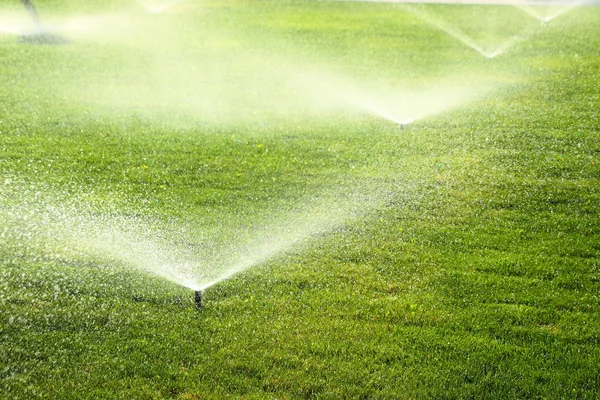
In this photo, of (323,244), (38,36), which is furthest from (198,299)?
(38,36)

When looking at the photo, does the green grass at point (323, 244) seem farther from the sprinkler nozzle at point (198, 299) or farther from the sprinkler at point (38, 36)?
the sprinkler at point (38, 36)

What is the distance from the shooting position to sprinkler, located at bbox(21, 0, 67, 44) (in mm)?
14021

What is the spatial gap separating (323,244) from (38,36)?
11.0 metres

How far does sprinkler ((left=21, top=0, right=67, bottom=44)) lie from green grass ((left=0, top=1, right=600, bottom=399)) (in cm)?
183

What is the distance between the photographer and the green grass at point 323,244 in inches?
188

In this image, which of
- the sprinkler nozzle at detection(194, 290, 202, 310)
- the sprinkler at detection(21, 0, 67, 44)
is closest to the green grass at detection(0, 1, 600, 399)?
the sprinkler nozzle at detection(194, 290, 202, 310)

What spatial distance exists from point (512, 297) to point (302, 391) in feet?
7.28

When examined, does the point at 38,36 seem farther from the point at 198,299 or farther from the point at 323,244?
the point at 198,299

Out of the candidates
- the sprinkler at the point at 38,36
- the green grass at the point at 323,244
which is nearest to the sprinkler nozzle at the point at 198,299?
the green grass at the point at 323,244

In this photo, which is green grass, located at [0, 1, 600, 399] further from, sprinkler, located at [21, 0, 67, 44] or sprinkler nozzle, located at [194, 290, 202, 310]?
sprinkler, located at [21, 0, 67, 44]

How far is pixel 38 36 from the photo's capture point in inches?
564

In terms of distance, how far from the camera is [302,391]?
4590mm

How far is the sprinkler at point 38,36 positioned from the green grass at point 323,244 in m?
1.83

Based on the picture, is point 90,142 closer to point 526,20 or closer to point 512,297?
point 512,297
